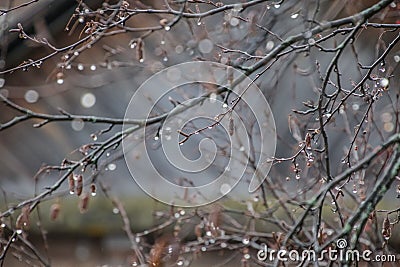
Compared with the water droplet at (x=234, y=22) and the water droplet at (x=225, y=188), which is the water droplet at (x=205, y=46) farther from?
the water droplet at (x=225, y=188)

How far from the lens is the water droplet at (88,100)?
172 inches

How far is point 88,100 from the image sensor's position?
438 centimetres

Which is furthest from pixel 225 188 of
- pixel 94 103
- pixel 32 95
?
pixel 32 95

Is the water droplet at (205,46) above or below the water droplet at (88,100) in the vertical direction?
below

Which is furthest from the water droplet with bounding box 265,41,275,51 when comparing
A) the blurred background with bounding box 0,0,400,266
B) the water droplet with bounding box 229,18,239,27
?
the blurred background with bounding box 0,0,400,266

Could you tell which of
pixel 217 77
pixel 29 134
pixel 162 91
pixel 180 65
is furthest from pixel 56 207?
pixel 29 134

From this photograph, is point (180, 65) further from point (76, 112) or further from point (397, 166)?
point (397, 166)

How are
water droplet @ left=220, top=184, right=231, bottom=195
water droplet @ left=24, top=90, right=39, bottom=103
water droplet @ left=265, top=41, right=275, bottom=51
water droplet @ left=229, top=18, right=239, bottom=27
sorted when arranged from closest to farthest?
water droplet @ left=265, top=41, right=275, bottom=51 < water droplet @ left=229, top=18, right=239, bottom=27 < water droplet @ left=220, top=184, right=231, bottom=195 < water droplet @ left=24, top=90, right=39, bottom=103

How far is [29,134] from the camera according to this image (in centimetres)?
443

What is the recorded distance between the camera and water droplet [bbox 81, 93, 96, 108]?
4.36 metres

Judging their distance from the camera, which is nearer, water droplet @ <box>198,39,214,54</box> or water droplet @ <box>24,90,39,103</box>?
water droplet @ <box>198,39,214,54</box>

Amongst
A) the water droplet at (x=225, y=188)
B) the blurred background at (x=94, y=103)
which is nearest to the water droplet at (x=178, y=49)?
the blurred background at (x=94, y=103)

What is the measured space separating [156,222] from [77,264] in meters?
0.61

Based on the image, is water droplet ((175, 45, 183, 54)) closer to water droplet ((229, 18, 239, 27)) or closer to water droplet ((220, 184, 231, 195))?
water droplet ((229, 18, 239, 27))
